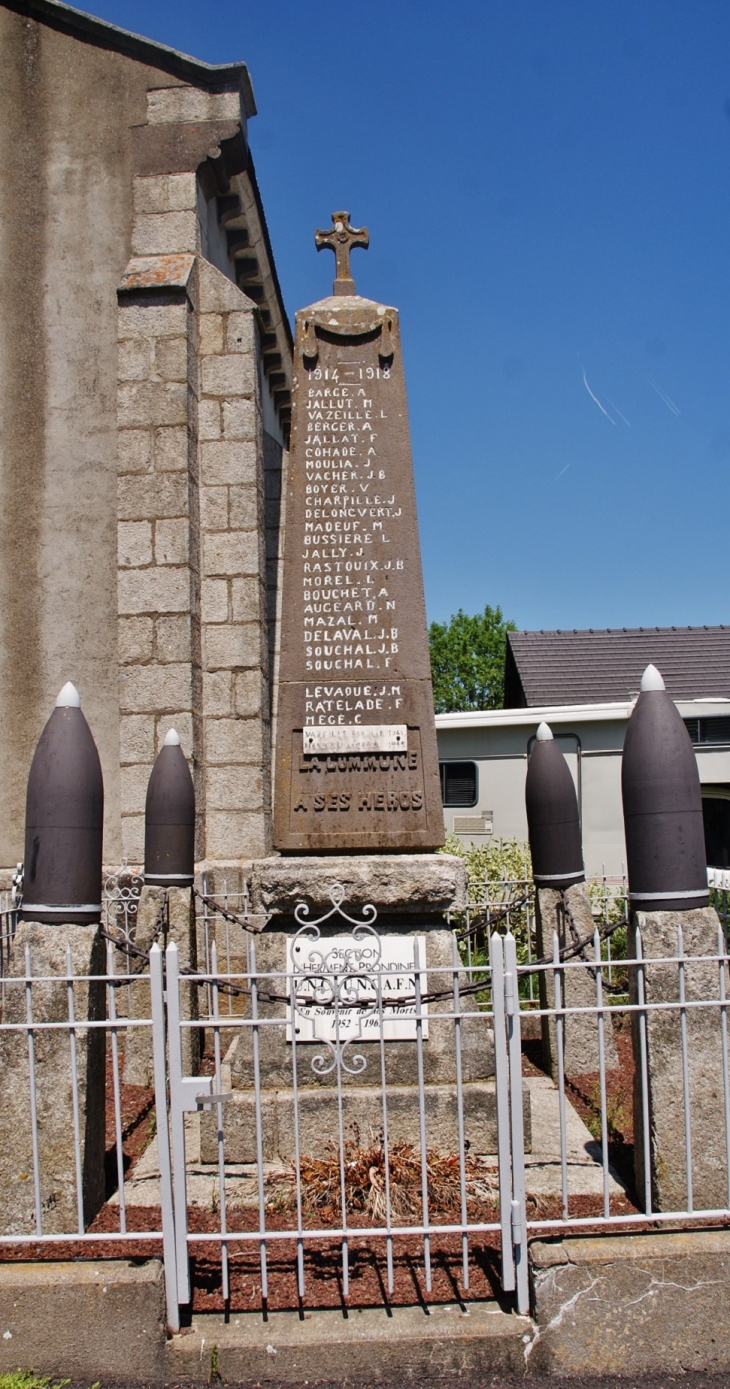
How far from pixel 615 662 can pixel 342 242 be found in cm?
1316

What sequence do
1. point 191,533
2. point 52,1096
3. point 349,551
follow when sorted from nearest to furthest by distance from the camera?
point 52,1096, point 349,551, point 191,533

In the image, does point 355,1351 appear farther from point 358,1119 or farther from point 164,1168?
point 358,1119

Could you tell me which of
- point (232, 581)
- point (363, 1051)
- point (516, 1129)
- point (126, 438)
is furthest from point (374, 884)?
Answer: point (126, 438)

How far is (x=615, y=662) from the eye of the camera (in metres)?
17.8

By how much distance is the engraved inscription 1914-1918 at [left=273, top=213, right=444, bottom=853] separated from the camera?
196 inches

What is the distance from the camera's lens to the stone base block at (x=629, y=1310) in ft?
10.2

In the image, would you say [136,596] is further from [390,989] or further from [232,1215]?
[232,1215]

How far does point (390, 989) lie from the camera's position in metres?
4.45

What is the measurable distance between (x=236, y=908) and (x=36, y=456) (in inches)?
171

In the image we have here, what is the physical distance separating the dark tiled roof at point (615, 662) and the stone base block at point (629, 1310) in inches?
529

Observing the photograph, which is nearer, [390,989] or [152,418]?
[390,989]

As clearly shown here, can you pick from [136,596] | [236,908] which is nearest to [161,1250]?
[236,908]

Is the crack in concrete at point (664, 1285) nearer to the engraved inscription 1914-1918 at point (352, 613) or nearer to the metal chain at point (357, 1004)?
the metal chain at point (357, 1004)

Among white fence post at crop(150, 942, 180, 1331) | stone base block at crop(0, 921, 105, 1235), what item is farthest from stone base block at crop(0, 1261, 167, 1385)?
stone base block at crop(0, 921, 105, 1235)
